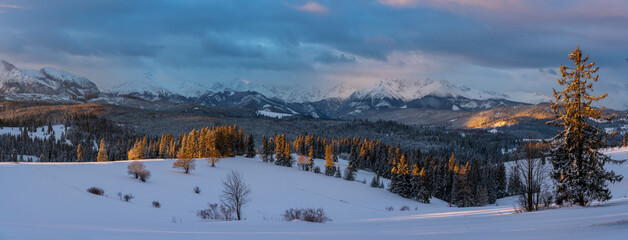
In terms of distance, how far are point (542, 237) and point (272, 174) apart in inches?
2874

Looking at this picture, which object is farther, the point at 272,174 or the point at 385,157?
the point at 385,157

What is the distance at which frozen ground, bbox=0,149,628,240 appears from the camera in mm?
12219

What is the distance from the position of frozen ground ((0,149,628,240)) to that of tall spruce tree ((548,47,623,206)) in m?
1.89

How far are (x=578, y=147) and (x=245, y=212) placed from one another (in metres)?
31.1

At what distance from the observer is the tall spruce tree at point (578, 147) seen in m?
23.3

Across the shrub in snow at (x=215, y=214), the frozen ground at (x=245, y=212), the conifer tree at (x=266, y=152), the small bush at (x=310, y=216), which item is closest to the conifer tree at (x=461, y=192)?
the frozen ground at (x=245, y=212)

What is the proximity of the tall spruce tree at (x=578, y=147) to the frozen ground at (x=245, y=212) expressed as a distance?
189 centimetres

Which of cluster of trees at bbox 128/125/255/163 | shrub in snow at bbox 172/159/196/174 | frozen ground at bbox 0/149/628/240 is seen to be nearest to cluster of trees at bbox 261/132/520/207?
frozen ground at bbox 0/149/628/240

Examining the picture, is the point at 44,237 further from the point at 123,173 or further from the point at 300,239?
the point at 123,173

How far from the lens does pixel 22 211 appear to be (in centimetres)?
2220

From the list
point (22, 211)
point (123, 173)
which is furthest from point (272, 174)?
point (22, 211)

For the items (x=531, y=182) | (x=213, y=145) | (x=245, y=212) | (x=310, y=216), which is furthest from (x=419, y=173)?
(x=310, y=216)

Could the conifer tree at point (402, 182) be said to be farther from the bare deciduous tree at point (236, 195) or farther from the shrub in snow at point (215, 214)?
the shrub in snow at point (215, 214)

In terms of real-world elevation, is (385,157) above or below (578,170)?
below
